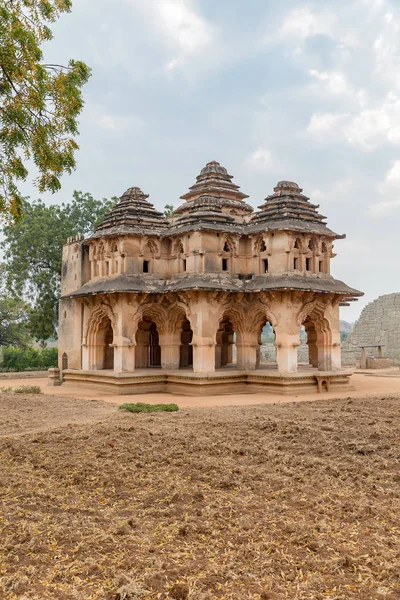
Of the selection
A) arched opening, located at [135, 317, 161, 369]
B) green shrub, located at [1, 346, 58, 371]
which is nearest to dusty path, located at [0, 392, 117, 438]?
arched opening, located at [135, 317, 161, 369]

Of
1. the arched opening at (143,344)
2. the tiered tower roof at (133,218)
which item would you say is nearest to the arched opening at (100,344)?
the arched opening at (143,344)

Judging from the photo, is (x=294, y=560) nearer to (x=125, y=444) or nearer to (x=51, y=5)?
(x=125, y=444)

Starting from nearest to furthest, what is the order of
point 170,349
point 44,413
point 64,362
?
point 44,413 < point 170,349 < point 64,362

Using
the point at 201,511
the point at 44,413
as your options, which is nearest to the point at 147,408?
the point at 44,413

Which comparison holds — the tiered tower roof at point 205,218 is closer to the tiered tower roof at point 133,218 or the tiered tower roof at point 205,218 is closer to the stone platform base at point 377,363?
the tiered tower roof at point 133,218

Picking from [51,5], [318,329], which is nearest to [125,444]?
[51,5]

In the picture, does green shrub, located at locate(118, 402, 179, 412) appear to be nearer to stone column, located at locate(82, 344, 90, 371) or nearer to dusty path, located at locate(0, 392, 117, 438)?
dusty path, located at locate(0, 392, 117, 438)

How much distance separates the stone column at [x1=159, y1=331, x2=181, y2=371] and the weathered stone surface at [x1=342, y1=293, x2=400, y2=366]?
63.5 ft

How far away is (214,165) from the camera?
2569 centimetres

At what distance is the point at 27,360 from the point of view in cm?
3161

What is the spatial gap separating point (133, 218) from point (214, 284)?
4.89m

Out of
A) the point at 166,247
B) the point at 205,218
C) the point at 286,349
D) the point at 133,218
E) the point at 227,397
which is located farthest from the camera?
the point at 166,247

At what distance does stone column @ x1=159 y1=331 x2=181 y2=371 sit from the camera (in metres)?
21.3

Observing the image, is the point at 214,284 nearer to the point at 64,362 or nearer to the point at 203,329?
the point at 203,329
